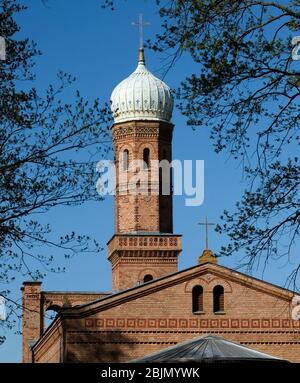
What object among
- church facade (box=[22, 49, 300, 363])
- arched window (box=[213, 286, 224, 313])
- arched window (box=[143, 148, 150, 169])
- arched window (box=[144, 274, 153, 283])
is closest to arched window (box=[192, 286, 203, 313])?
church facade (box=[22, 49, 300, 363])

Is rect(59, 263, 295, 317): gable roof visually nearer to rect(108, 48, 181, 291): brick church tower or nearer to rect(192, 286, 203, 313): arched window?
rect(192, 286, 203, 313): arched window

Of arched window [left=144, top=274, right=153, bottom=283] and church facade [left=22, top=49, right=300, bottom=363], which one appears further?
arched window [left=144, top=274, right=153, bottom=283]

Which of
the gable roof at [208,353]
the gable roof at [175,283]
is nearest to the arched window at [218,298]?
the gable roof at [175,283]

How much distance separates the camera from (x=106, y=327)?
4400 cm

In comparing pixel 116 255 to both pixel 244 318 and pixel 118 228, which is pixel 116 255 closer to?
pixel 118 228

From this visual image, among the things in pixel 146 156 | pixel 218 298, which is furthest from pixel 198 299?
pixel 146 156

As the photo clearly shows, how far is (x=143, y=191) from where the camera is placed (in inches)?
2112

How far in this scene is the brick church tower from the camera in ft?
175

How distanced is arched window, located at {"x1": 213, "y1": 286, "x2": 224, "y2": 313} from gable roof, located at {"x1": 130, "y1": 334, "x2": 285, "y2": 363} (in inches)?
94.2

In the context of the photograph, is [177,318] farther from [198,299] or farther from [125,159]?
[125,159]

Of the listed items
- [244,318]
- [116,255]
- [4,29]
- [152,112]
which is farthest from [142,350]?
[4,29]

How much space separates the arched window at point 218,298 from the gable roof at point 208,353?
7.85ft

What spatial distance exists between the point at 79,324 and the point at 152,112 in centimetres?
1453
